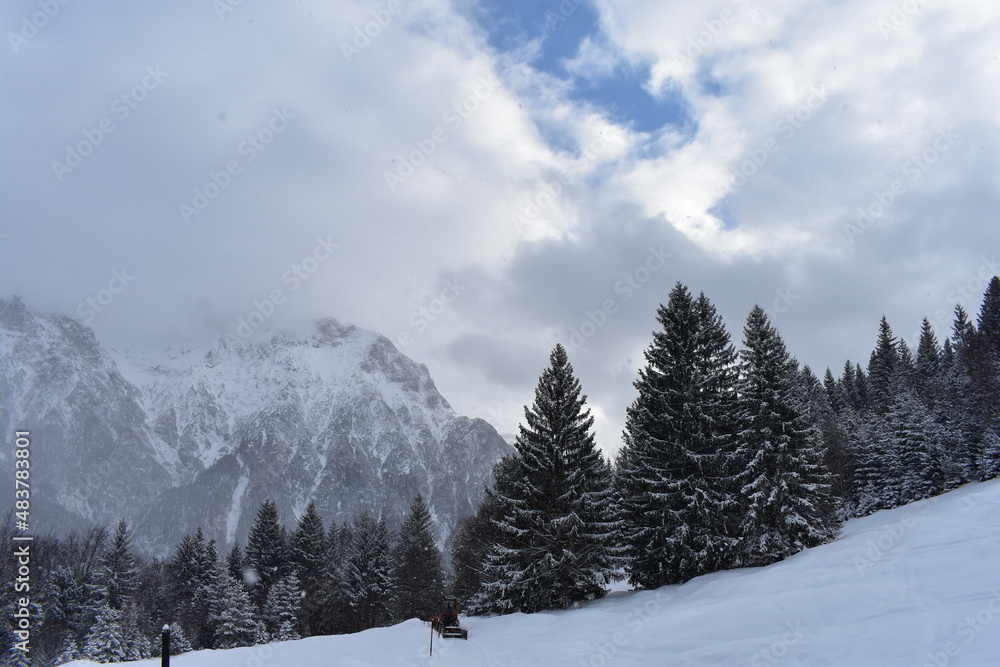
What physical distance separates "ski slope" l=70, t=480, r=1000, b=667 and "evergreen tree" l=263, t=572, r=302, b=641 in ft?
99.3

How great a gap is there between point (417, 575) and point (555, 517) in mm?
34208

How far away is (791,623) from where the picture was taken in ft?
36.5

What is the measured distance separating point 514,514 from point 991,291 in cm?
7759

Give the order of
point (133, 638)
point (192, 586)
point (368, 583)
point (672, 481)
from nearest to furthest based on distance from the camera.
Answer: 1. point (672, 481)
2. point (133, 638)
3. point (368, 583)
4. point (192, 586)

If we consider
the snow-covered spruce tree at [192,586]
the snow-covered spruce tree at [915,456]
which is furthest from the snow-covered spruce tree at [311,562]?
the snow-covered spruce tree at [915,456]

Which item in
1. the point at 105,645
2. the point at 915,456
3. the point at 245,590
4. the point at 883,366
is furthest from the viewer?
the point at 883,366

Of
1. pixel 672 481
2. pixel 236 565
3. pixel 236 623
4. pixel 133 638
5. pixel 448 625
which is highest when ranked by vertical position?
pixel 672 481

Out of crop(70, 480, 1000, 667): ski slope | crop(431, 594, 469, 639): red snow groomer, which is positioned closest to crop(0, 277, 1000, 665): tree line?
crop(70, 480, 1000, 667): ski slope

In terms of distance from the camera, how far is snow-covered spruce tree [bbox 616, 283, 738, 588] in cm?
2378

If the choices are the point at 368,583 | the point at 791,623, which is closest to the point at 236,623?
the point at 368,583

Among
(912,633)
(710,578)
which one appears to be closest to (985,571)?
(912,633)

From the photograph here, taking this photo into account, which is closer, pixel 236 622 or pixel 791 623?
pixel 791 623

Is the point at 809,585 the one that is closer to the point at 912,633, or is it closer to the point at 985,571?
the point at 985,571

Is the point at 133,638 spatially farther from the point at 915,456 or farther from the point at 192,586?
the point at 915,456
